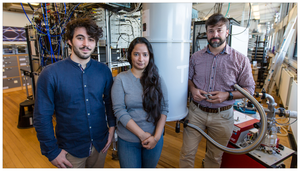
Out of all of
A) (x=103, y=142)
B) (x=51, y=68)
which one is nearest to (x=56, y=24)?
(x=51, y=68)

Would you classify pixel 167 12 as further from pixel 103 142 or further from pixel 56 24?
pixel 56 24

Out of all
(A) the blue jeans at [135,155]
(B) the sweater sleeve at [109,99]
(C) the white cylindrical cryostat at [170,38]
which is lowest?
(A) the blue jeans at [135,155]

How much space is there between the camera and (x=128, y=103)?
1019mm

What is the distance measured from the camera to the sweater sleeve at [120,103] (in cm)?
99

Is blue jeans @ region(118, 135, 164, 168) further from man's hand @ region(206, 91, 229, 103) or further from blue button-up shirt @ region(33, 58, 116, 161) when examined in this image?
man's hand @ region(206, 91, 229, 103)

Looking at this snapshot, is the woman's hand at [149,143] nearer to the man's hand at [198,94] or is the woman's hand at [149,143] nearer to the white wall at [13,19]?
the man's hand at [198,94]

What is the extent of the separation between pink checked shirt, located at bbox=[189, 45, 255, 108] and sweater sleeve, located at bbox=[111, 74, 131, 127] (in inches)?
25.7

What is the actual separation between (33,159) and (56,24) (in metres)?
2.07

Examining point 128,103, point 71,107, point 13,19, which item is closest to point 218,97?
point 128,103

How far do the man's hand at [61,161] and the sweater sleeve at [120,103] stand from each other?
15.4 inches

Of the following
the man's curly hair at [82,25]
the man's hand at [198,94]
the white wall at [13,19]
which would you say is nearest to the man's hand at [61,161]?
the man's curly hair at [82,25]

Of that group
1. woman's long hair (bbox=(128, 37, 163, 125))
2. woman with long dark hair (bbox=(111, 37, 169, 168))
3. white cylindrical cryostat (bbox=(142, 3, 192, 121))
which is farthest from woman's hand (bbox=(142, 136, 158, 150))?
white cylindrical cryostat (bbox=(142, 3, 192, 121))

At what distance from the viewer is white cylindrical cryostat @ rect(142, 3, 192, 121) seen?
0.98m

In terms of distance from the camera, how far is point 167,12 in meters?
0.97
